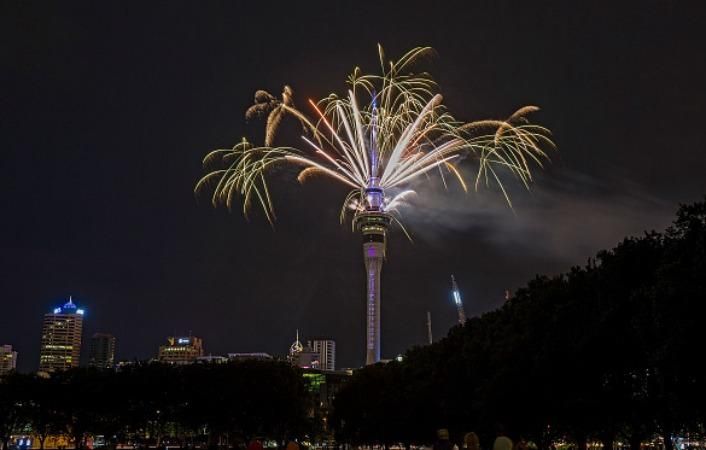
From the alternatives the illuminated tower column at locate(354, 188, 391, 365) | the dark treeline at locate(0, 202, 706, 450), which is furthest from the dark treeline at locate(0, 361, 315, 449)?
the illuminated tower column at locate(354, 188, 391, 365)

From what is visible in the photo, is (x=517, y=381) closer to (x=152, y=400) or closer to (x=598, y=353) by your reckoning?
(x=598, y=353)

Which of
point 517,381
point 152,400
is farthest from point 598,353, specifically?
point 152,400

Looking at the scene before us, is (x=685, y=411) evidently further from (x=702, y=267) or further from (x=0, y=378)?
(x=0, y=378)

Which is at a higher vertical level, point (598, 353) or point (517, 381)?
point (598, 353)

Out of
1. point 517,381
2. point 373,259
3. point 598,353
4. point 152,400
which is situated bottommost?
point 152,400

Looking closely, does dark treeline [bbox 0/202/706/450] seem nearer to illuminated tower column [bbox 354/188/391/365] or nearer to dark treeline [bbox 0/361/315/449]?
dark treeline [bbox 0/361/315/449]
